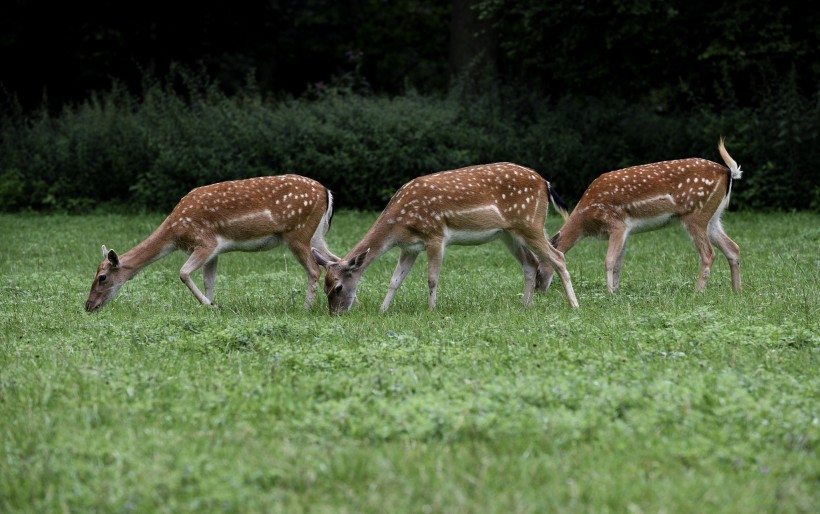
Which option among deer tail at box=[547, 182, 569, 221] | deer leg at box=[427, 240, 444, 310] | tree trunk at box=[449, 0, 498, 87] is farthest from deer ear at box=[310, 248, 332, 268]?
tree trunk at box=[449, 0, 498, 87]

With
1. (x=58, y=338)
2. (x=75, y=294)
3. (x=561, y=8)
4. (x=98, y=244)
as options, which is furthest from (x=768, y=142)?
(x=58, y=338)

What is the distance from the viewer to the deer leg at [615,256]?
1100 centimetres

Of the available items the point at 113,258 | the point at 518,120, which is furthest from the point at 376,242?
the point at 518,120

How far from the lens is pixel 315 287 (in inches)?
425

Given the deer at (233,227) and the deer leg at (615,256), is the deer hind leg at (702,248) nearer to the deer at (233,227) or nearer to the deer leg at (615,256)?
the deer leg at (615,256)

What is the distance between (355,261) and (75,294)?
3128mm

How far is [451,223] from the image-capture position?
10.3 meters

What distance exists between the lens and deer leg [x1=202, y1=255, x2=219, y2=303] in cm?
1116

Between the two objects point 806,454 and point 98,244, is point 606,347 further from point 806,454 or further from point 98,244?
point 98,244

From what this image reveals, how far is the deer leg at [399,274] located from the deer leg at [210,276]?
71.0 inches

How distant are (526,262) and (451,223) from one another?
964 mm

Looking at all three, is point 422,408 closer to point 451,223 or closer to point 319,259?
point 451,223

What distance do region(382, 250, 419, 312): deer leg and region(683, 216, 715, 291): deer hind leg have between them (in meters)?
2.72

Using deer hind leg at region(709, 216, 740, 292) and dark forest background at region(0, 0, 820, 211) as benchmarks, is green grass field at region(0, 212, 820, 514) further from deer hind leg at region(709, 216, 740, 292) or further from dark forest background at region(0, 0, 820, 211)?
dark forest background at region(0, 0, 820, 211)
